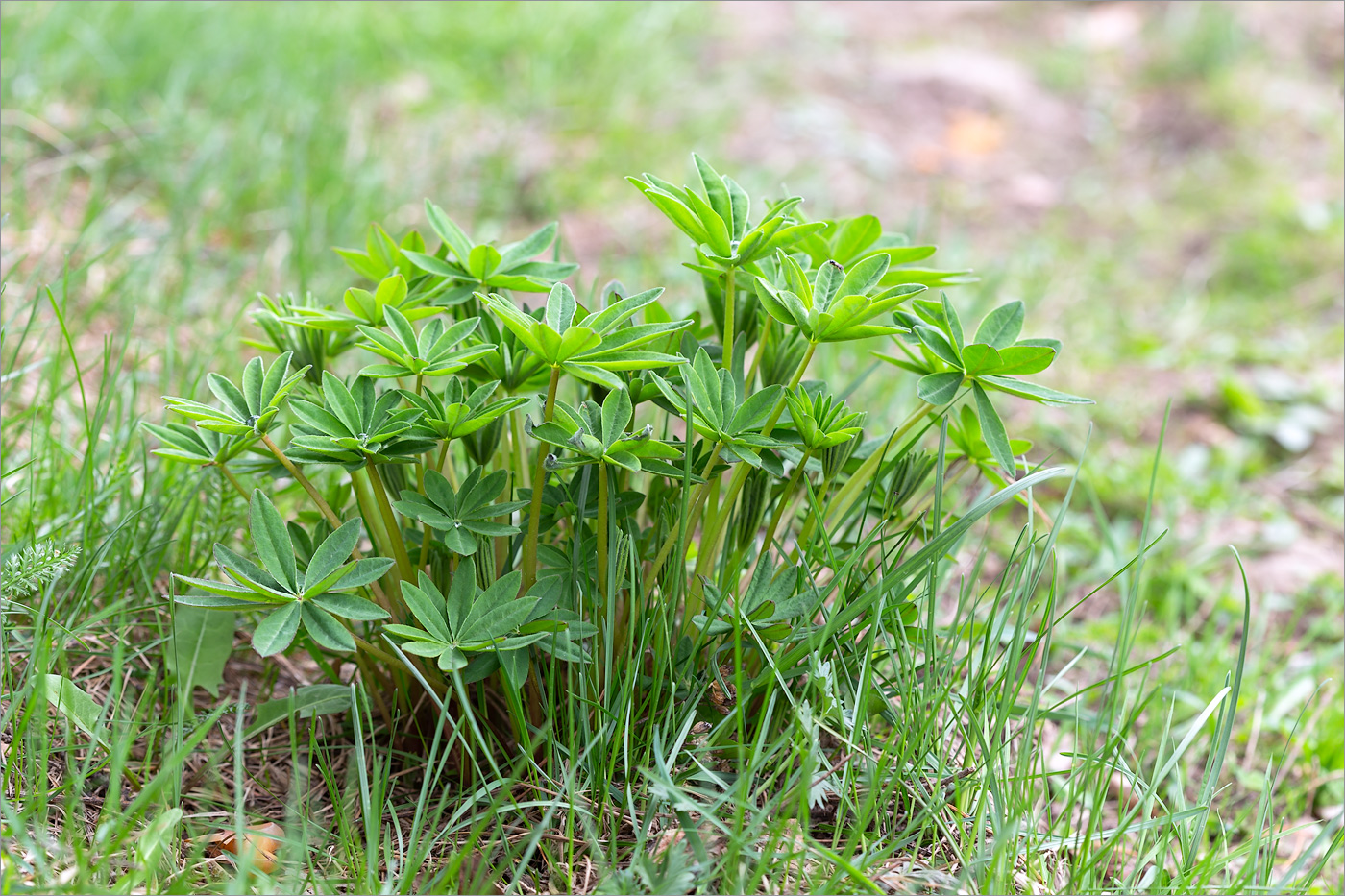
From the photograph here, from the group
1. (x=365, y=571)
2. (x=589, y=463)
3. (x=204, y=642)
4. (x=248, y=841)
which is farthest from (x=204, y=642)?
(x=589, y=463)

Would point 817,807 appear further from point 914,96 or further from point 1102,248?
point 914,96

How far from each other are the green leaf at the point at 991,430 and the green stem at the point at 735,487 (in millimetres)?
201

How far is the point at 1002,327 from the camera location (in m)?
1.26

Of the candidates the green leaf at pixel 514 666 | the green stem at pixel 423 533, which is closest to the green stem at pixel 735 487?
the green leaf at pixel 514 666

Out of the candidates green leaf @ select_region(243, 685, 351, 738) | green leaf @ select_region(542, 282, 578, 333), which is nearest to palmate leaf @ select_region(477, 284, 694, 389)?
green leaf @ select_region(542, 282, 578, 333)

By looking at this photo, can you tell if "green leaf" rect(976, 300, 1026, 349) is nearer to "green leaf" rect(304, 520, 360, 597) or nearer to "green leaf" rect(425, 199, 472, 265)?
"green leaf" rect(425, 199, 472, 265)

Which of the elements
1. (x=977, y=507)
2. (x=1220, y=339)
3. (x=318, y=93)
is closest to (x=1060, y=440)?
(x=1220, y=339)

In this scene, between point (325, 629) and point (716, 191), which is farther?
point (716, 191)

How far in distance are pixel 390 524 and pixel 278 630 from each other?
20 cm

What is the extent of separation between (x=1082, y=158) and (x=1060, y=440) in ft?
8.18

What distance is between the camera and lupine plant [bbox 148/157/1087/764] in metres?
1.14

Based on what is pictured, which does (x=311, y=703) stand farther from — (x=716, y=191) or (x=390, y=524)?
(x=716, y=191)

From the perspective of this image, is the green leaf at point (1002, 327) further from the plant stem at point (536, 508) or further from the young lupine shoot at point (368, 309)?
the young lupine shoot at point (368, 309)

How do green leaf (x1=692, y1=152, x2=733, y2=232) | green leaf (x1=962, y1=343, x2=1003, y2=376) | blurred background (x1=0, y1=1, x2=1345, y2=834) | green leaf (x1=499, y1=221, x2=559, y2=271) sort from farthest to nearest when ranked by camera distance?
1. blurred background (x1=0, y1=1, x2=1345, y2=834)
2. green leaf (x1=499, y1=221, x2=559, y2=271)
3. green leaf (x1=692, y1=152, x2=733, y2=232)
4. green leaf (x1=962, y1=343, x2=1003, y2=376)
